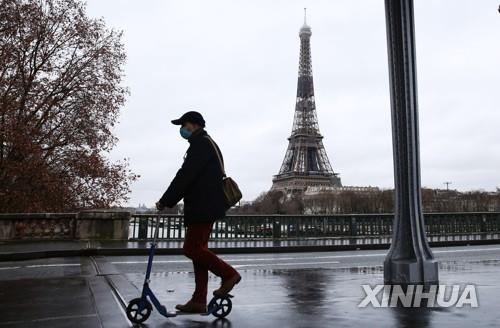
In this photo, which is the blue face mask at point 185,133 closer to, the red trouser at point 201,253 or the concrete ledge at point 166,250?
the red trouser at point 201,253

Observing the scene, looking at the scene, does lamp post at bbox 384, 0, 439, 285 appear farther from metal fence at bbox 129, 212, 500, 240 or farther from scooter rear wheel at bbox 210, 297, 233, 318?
metal fence at bbox 129, 212, 500, 240

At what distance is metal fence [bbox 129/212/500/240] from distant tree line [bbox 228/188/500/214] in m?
69.8

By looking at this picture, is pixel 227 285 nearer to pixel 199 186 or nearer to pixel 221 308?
pixel 221 308

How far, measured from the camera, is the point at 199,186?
14.3ft

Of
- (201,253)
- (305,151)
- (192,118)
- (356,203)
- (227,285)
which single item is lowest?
(227,285)

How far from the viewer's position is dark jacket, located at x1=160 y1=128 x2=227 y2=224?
4.24 meters

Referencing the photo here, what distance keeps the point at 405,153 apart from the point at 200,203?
332 cm

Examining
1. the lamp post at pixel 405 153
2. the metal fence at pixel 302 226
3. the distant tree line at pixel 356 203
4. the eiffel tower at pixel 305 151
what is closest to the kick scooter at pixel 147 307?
the lamp post at pixel 405 153

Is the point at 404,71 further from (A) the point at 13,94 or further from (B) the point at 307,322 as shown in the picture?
(A) the point at 13,94

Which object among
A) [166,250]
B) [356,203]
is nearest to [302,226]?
[166,250]

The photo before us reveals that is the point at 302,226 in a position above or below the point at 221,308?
above

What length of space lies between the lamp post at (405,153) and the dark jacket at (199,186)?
3056 mm

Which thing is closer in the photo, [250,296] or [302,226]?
[250,296]

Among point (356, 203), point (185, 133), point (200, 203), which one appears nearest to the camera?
point (200, 203)
